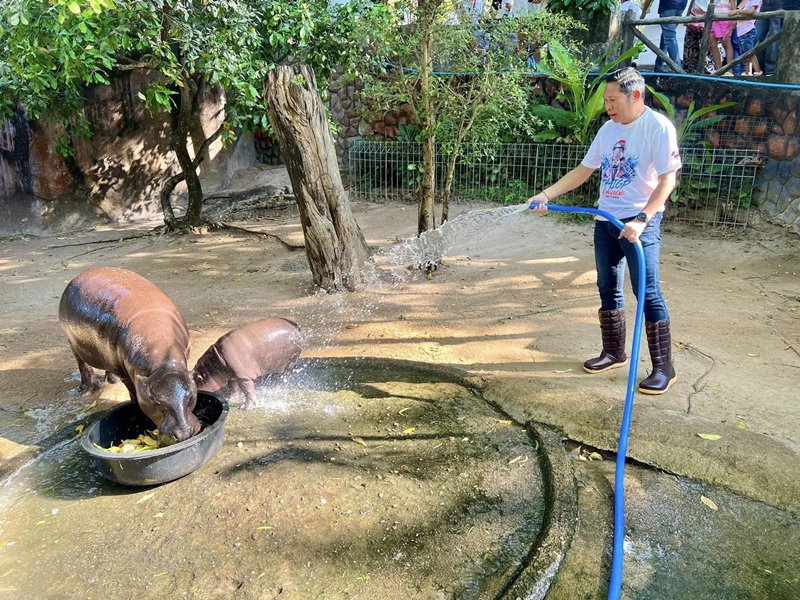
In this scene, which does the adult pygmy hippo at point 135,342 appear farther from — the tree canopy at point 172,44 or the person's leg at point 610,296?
the tree canopy at point 172,44

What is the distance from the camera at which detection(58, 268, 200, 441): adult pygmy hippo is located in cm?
312

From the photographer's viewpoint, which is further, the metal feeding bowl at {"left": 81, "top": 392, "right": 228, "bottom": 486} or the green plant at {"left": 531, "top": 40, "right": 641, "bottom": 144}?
the green plant at {"left": 531, "top": 40, "right": 641, "bottom": 144}

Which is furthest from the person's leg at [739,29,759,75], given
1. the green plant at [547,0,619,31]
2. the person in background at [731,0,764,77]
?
the green plant at [547,0,619,31]

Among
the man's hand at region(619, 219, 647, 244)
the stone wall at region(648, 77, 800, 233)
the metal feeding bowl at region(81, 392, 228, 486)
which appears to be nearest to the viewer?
the metal feeding bowl at region(81, 392, 228, 486)

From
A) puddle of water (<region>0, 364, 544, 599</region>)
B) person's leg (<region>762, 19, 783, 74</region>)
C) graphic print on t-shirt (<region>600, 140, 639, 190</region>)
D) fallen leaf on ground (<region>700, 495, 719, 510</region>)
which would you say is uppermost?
person's leg (<region>762, 19, 783, 74</region>)

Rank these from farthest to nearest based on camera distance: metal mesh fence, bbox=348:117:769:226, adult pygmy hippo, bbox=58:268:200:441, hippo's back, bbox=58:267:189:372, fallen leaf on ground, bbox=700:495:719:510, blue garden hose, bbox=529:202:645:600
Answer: metal mesh fence, bbox=348:117:769:226 < hippo's back, bbox=58:267:189:372 < adult pygmy hippo, bbox=58:268:200:441 < fallen leaf on ground, bbox=700:495:719:510 < blue garden hose, bbox=529:202:645:600

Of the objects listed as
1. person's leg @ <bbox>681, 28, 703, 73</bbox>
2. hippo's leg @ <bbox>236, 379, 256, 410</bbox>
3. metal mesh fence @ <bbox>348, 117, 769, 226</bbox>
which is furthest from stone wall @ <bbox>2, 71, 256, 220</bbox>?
person's leg @ <bbox>681, 28, 703, 73</bbox>

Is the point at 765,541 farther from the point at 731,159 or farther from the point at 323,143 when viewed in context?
the point at 731,159

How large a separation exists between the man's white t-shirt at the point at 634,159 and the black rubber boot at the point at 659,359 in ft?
2.30

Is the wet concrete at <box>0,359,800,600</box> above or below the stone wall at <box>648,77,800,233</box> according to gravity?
below

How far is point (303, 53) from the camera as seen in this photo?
8.03 metres

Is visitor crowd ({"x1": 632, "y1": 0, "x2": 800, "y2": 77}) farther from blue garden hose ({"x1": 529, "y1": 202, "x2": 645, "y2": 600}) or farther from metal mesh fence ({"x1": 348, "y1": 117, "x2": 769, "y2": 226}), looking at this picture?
blue garden hose ({"x1": 529, "y1": 202, "x2": 645, "y2": 600})

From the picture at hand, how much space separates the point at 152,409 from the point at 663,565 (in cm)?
242

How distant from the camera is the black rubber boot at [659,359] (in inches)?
148
